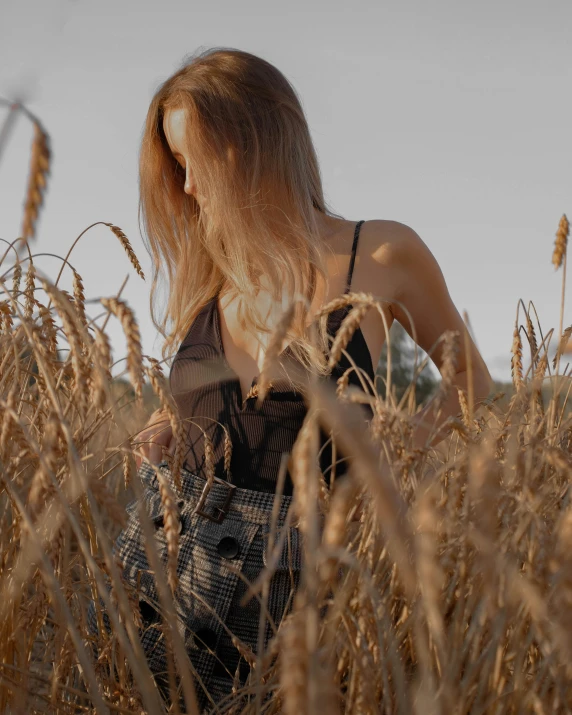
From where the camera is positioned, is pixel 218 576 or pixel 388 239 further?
pixel 388 239

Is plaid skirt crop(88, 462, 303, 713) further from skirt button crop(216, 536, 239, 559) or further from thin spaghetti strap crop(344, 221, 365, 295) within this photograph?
thin spaghetti strap crop(344, 221, 365, 295)

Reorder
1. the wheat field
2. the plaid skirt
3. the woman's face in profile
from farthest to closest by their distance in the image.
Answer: the woman's face in profile < the plaid skirt < the wheat field

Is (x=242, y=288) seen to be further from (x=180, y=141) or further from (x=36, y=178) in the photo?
(x=36, y=178)

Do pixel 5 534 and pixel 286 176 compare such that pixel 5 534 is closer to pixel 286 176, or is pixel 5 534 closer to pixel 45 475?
pixel 45 475

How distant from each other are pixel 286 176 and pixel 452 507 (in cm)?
156

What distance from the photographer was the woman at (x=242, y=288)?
1539 millimetres

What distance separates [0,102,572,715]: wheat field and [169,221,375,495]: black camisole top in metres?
0.44

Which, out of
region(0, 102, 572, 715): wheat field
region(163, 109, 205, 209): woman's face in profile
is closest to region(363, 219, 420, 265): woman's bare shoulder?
region(163, 109, 205, 209): woman's face in profile

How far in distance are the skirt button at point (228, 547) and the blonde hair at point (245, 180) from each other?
61cm

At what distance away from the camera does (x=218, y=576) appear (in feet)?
4.93

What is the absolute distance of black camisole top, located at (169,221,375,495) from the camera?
1.66 metres

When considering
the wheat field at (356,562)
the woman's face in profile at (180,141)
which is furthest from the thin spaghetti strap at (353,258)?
the wheat field at (356,562)

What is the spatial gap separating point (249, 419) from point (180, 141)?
952 mm

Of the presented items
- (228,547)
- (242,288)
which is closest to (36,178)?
(228,547)
